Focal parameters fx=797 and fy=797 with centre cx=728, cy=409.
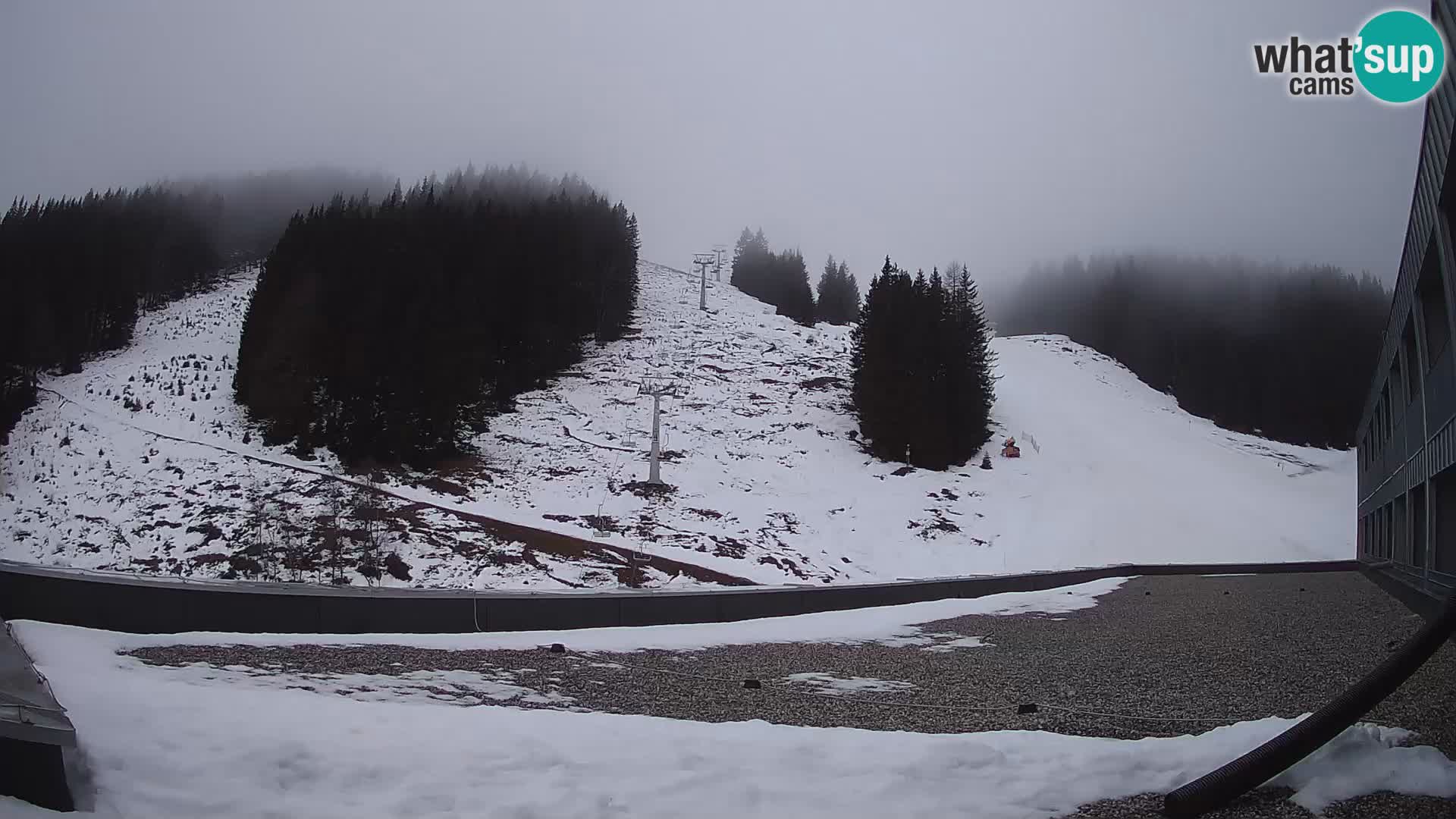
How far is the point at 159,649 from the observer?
21.2 ft

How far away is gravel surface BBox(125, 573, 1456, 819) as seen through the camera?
484cm

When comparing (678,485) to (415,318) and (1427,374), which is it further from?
(1427,374)

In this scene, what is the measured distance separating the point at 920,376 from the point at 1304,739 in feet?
107

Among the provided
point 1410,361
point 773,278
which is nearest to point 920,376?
point 1410,361

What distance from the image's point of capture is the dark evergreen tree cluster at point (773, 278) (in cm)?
7694

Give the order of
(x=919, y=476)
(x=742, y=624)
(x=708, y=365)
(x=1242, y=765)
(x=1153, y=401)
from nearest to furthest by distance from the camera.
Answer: (x=1242, y=765), (x=742, y=624), (x=919, y=476), (x=708, y=365), (x=1153, y=401)

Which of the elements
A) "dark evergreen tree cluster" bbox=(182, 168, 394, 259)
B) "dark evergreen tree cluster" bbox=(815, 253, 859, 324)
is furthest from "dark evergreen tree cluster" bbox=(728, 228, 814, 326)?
"dark evergreen tree cluster" bbox=(182, 168, 394, 259)

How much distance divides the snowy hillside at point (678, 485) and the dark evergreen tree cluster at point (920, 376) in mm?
1305

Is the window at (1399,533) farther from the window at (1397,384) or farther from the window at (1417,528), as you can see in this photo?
the window at (1397,384)

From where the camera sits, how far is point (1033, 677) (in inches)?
273

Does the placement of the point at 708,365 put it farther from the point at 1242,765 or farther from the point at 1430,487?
the point at 1242,765

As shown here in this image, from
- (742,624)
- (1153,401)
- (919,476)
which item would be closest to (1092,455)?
(919,476)

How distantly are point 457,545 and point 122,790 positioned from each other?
50.6 ft

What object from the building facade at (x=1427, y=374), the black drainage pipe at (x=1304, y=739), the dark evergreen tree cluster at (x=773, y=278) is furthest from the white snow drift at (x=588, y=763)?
the dark evergreen tree cluster at (x=773, y=278)
